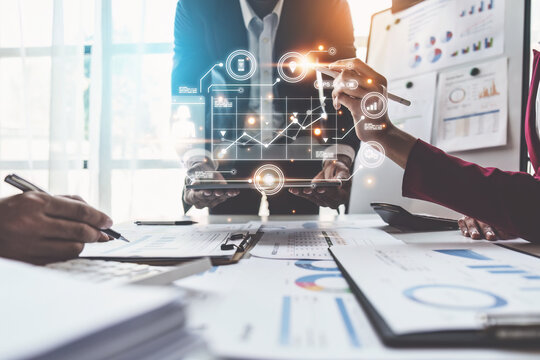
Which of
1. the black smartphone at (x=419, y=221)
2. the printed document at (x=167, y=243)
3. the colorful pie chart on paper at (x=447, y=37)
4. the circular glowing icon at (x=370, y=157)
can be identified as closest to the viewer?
the printed document at (x=167, y=243)

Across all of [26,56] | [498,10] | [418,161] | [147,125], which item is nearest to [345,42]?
[418,161]

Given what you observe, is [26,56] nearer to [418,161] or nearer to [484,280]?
[418,161]

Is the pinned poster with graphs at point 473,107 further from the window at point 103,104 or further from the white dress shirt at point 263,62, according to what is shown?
the window at point 103,104

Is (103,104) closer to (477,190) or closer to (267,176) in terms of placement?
(267,176)

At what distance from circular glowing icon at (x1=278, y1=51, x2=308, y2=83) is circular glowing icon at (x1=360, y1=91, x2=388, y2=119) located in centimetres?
16

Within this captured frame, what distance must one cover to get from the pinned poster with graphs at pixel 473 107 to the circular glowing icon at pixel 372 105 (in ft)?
1.70

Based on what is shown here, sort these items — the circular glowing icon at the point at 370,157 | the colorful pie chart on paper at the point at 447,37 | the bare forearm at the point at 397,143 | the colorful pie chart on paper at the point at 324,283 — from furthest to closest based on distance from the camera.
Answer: the colorful pie chart on paper at the point at 447,37 → the circular glowing icon at the point at 370,157 → the bare forearm at the point at 397,143 → the colorful pie chart on paper at the point at 324,283

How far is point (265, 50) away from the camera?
82cm

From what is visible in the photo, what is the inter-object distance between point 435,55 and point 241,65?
725 mm

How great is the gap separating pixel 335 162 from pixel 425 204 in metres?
0.57

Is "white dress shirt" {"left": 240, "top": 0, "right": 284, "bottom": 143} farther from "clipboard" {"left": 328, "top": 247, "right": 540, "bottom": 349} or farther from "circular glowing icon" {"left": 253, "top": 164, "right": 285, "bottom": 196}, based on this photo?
"clipboard" {"left": 328, "top": 247, "right": 540, "bottom": 349}

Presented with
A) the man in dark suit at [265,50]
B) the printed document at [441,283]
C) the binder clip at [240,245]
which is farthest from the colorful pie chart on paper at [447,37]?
the binder clip at [240,245]

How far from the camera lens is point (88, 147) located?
195cm

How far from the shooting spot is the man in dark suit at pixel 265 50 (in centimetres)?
78
